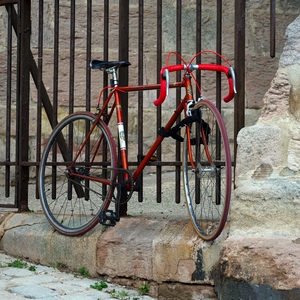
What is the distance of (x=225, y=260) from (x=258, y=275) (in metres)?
0.21

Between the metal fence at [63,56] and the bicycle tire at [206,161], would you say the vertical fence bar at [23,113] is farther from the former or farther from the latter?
the bicycle tire at [206,161]

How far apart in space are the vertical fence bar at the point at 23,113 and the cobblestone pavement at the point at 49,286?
2.31 feet

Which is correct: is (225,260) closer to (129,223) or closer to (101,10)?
(129,223)

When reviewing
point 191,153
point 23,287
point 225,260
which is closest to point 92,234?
point 23,287

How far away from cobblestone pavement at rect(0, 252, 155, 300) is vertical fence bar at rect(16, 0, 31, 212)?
2.31ft

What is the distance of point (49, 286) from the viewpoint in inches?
169

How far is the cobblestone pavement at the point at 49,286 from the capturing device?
4.06 meters

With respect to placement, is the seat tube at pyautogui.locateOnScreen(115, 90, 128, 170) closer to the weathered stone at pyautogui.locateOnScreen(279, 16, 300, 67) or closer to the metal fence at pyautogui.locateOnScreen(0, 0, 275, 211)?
the metal fence at pyautogui.locateOnScreen(0, 0, 275, 211)

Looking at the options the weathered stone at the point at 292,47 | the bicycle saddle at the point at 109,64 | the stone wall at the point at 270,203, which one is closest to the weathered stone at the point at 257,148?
the stone wall at the point at 270,203

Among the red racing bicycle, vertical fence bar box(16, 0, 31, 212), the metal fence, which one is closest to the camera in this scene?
the red racing bicycle

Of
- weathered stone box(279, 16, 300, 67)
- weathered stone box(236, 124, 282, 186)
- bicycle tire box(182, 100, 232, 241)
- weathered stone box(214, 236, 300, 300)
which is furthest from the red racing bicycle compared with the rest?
weathered stone box(279, 16, 300, 67)

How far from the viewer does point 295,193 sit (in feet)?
11.7

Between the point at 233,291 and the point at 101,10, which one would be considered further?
the point at 101,10

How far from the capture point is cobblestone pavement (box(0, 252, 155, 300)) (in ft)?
13.3
